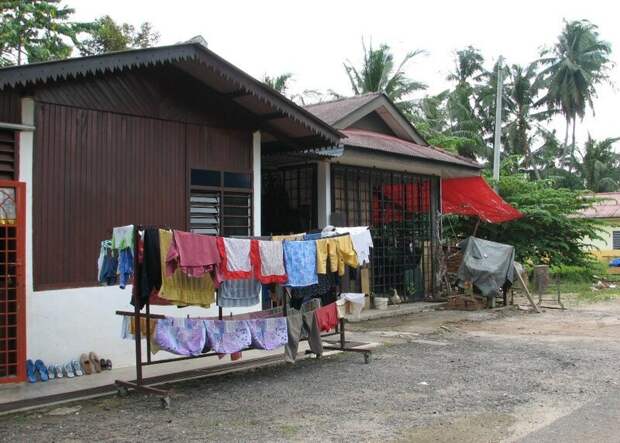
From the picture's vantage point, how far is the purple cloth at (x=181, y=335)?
682cm

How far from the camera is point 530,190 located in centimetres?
2256

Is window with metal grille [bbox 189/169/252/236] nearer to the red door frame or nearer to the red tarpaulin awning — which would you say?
the red door frame

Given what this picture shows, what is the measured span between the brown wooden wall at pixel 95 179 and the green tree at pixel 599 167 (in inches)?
1638

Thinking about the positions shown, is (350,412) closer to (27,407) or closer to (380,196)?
(27,407)

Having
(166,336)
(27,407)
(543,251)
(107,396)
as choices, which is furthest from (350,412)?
(543,251)

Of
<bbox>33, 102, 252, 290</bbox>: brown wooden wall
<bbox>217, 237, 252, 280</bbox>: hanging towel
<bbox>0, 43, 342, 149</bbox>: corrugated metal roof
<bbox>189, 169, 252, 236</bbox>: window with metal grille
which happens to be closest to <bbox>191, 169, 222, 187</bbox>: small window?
Result: <bbox>189, 169, 252, 236</bbox>: window with metal grille

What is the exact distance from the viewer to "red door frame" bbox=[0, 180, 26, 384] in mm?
7199

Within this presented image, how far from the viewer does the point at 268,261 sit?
7.76 metres

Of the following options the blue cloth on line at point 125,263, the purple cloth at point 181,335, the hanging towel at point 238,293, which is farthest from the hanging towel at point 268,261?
the blue cloth on line at point 125,263

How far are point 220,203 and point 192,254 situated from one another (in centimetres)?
291

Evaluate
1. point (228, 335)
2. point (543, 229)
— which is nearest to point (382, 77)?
point (543, 229)

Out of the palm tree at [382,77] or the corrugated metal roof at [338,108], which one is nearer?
the corrugated metal roof at [338,108]

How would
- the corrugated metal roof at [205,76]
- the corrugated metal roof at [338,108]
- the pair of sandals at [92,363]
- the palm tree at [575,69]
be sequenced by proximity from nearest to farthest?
the corrugated metal roof at [205,76], the pair of sandals at [92,363], the corrugated metal roof at [338,108], the palm tree at [575,69]

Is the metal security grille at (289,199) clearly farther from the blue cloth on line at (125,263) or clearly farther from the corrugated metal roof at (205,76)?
the blue cloth on line at (125,263)
